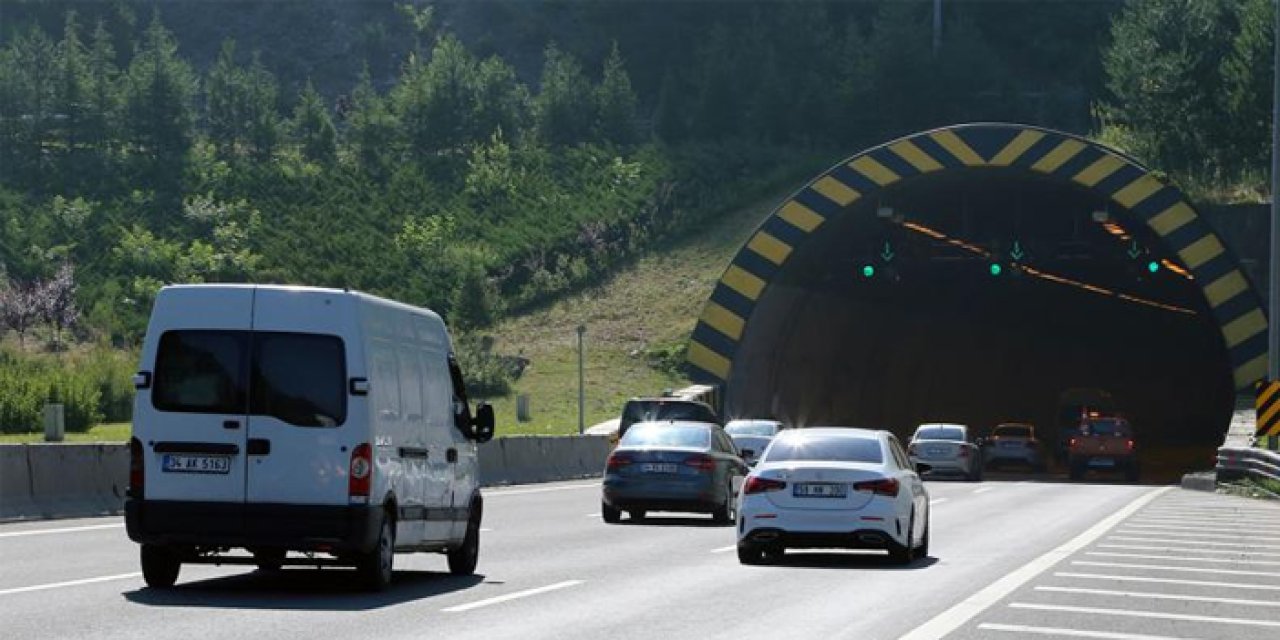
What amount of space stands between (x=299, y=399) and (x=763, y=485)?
671 centimetres

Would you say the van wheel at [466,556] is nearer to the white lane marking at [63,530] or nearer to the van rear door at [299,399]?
the van rear door at [299,399]

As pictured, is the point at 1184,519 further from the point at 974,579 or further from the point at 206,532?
the point at 206,532

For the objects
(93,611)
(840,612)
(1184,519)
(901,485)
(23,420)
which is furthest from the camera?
(23,420)

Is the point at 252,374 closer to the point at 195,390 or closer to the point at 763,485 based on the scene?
the point at 195,390

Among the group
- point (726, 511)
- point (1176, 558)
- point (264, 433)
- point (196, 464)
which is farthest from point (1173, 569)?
point (726, 511)

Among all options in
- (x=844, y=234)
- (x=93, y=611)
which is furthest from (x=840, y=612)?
(x=844, y=234)

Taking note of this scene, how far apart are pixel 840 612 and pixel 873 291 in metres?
53.3

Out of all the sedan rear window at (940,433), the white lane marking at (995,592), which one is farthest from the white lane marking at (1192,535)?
the sedan rear window at (940,433)

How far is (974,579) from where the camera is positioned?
21.0 meters

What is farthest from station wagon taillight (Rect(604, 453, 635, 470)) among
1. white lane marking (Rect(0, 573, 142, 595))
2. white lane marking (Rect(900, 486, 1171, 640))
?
white lane marking (Rect(0, 573, 142, 595))

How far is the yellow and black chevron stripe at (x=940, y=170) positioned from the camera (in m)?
55.8

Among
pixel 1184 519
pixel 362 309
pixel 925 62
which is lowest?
pixel 1184 519

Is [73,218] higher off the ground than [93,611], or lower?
higher

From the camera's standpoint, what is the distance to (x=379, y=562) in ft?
59.5
